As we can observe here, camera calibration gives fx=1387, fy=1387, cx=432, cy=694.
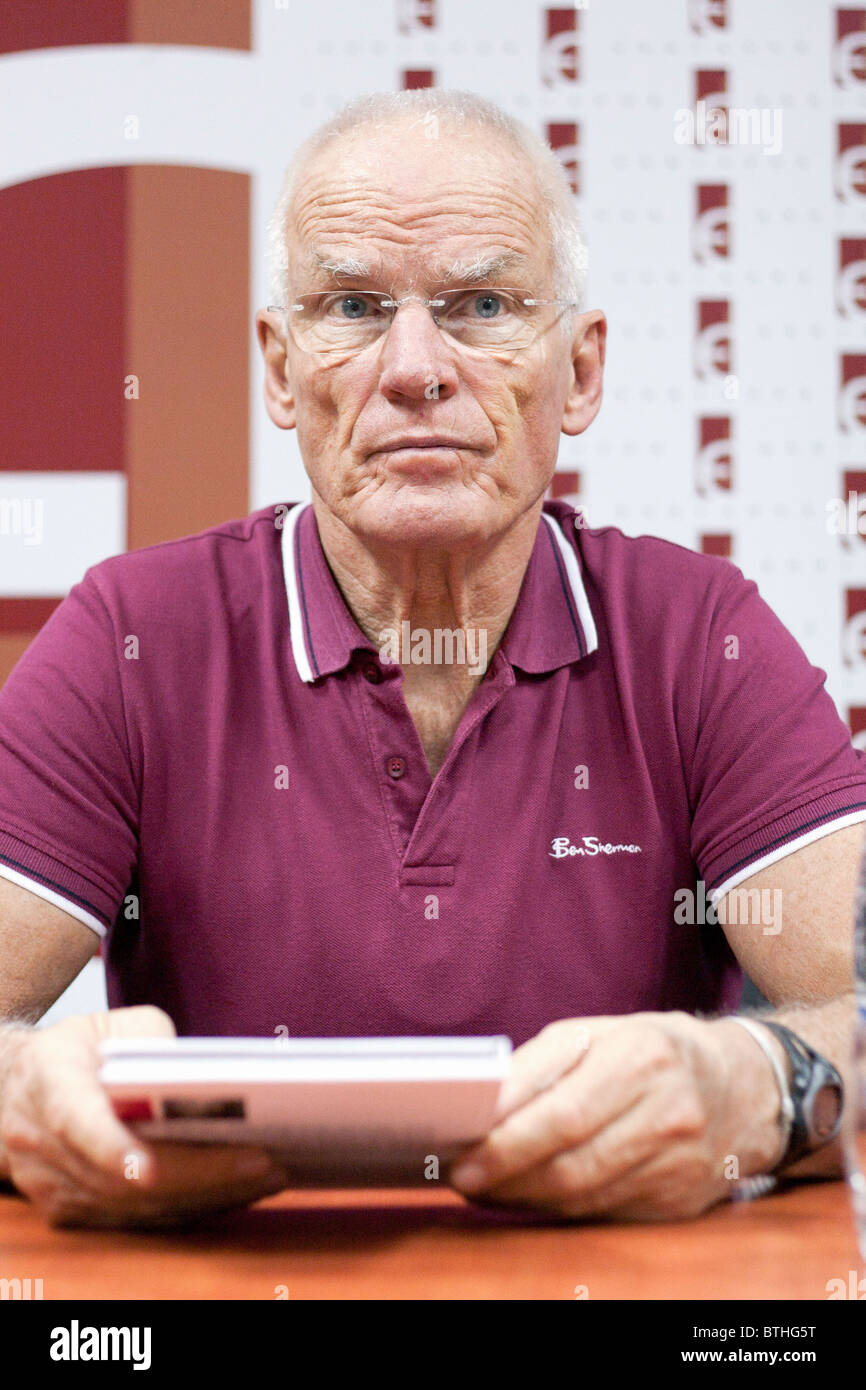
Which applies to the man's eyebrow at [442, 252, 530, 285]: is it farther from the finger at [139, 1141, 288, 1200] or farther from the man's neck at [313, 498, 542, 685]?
the finger at [139, 1141, 288, 1200]

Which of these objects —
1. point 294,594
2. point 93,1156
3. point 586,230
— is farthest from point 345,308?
point 586,230

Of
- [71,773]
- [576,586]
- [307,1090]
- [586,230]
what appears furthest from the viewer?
[586,230]

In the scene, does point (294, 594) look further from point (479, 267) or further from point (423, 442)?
point (479, 267)

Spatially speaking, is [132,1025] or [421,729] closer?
[132,1025]

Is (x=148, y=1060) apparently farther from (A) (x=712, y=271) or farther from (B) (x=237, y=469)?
(A) (x=712, y=271)

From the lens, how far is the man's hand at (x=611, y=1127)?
2.32 ft

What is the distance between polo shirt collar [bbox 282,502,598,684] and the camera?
126 cm

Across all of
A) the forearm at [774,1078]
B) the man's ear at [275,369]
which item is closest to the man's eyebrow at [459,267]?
the man's ear at [275,369]

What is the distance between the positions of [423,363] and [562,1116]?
2.33 ft

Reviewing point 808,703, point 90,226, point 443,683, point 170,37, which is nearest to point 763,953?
point 808,703

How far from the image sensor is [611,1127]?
28.9 inches

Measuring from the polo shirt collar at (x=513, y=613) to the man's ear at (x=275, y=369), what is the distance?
0.10 m

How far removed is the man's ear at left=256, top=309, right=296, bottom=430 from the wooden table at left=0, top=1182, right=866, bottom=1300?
0.85 m
